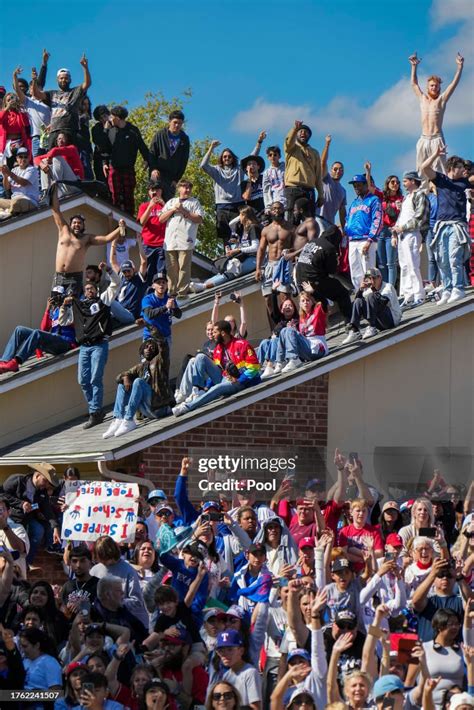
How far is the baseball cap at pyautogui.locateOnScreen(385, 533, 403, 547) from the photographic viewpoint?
13802 millimetres

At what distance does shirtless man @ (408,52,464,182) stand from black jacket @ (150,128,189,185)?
4.52 metres

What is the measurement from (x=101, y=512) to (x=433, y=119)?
32.7ft

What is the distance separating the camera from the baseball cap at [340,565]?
12.5 metres

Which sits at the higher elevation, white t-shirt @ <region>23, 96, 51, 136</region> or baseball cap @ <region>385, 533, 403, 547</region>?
white t-shirt @ <region>23, 96, 51, 136</region>

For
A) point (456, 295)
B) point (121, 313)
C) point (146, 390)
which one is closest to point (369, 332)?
point (456, 295)

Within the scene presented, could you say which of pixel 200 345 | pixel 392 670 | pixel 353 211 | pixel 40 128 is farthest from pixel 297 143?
pixel 392 670

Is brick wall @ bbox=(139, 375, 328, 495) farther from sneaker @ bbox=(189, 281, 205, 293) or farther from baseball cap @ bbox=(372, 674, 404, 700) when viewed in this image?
baseball cap @ bbox=(372, 674, 404, 700)

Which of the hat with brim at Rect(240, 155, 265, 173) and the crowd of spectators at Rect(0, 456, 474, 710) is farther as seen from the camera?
the hat with brim at Rect(240, 155, 265, 173)

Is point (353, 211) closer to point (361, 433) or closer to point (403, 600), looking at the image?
point (361, 433)

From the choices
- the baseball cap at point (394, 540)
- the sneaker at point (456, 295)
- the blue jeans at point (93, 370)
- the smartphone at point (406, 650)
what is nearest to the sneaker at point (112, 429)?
the blue jeans at point (93, 370)

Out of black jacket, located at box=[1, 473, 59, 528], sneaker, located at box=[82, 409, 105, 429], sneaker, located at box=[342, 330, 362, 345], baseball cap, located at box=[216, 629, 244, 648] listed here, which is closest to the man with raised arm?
sneaker, located at box=[82, 409, 105, 429]

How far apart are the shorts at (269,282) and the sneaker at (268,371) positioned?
1429 millimetres

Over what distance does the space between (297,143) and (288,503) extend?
915cm

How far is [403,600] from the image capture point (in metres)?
12.4
